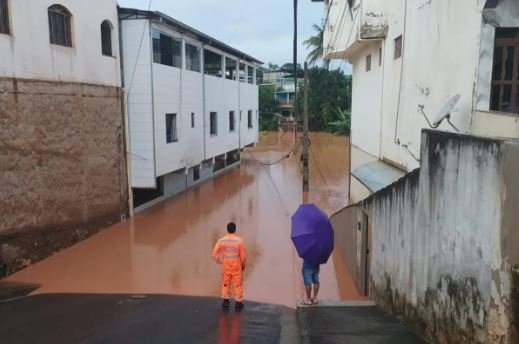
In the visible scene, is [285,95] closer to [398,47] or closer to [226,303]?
[398,47]

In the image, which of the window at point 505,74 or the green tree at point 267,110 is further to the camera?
the green tree at point 267,110

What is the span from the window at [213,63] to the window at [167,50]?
5477mm

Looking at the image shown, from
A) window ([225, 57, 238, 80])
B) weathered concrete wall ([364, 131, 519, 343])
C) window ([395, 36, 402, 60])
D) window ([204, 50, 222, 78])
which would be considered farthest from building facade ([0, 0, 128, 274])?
window ([225, 57, 238, 80])

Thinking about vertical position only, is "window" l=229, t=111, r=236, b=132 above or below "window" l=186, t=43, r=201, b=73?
below

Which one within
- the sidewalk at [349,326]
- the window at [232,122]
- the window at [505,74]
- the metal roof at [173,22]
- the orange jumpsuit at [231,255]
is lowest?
the sidewalk at [349,326]

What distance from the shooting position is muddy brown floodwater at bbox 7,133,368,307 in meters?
10.2

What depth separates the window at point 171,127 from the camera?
58.5 ft

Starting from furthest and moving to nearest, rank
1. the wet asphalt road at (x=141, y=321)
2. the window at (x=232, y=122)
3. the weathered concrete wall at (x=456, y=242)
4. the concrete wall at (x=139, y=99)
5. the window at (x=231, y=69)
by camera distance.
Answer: the window at (x=231, y=69), the window at (x=232, y=122), the concrete wall at (x=139, y=99), the wet asphalt road at (x=141, y=321), the weathered concrete wall at (x=456, y=242)

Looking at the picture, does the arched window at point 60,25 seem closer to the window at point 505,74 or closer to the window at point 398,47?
the window at point 398,47

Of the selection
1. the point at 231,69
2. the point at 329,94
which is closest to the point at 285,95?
the point at 329,94

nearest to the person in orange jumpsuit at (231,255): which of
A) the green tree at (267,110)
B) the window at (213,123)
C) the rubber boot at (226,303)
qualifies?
the rubber boot at (226,303)

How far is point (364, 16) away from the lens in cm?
1230

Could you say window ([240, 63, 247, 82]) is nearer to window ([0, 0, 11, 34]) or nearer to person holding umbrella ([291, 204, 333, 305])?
window ([0, 0, 11, 34])

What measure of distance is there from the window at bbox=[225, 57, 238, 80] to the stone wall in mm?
12852
